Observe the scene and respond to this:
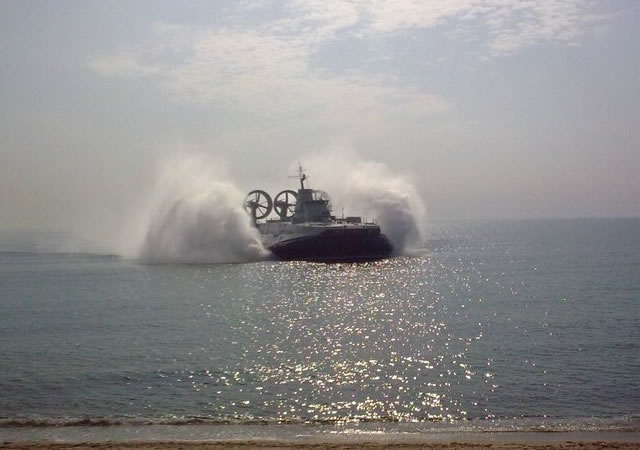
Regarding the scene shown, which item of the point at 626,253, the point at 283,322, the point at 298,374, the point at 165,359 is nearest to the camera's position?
the point at 298,374

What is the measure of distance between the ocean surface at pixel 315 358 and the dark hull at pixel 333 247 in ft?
61.2

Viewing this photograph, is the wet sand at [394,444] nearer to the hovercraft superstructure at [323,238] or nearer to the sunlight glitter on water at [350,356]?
the sunlight glitter on water at [350,356]

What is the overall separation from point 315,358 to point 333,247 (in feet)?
155

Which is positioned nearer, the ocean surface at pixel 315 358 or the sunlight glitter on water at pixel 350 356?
the ocean surface at pixel 315 358

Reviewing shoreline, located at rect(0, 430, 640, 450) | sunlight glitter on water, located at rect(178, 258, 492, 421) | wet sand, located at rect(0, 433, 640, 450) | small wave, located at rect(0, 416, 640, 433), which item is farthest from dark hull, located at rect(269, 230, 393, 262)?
wet sand, located at rect(0, 433, 640, 450)

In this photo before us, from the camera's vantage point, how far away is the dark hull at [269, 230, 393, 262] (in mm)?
73438

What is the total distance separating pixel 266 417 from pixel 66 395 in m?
7.03

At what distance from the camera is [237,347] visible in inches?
1145

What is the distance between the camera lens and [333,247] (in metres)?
73.6

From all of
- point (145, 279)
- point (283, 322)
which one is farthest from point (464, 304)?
point (145, 279)

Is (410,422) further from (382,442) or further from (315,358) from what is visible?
(315,358)

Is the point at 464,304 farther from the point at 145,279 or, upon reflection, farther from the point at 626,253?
the point at 626,253

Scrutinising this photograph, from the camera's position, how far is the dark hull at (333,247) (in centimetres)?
7344

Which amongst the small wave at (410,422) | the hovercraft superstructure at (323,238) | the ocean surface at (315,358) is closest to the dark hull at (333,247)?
the hovercraft superstructure at (323,238)
